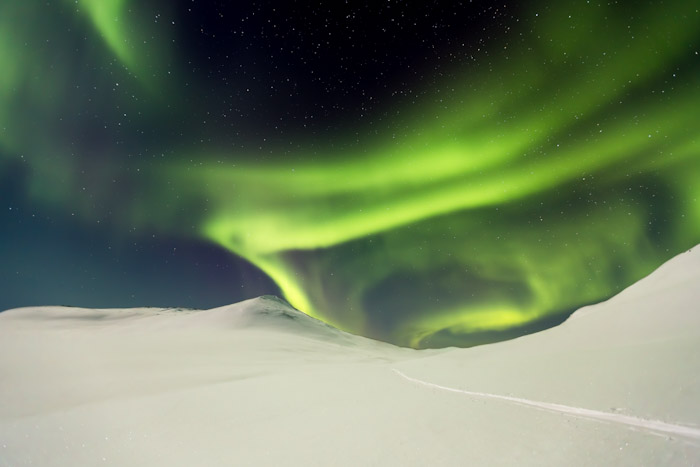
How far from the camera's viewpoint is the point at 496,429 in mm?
3266

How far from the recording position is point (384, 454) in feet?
9.77

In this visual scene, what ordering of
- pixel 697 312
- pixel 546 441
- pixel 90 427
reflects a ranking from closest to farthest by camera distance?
pixel 546 441 < pixel 90 427 < pixel 697 312

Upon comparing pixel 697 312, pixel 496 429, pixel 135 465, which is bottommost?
pixel 135 465

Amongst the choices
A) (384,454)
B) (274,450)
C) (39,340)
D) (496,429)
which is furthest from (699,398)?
(39,340)

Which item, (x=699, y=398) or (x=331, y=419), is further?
(x=331, y=419)

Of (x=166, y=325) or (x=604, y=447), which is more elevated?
(x=166, y=325)

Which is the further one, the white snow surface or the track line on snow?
the white snow surface

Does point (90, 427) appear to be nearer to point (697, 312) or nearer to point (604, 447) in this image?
point (604, 447)

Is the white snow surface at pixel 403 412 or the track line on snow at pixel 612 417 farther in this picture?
the white snow surface at pixel 403 412

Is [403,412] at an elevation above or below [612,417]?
below

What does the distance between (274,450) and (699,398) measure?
3.78 m

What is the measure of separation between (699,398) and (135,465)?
5.09m

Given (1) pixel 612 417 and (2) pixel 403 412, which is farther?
(2) pixel 403 412

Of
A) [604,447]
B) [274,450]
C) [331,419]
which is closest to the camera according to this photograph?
[604,447]
